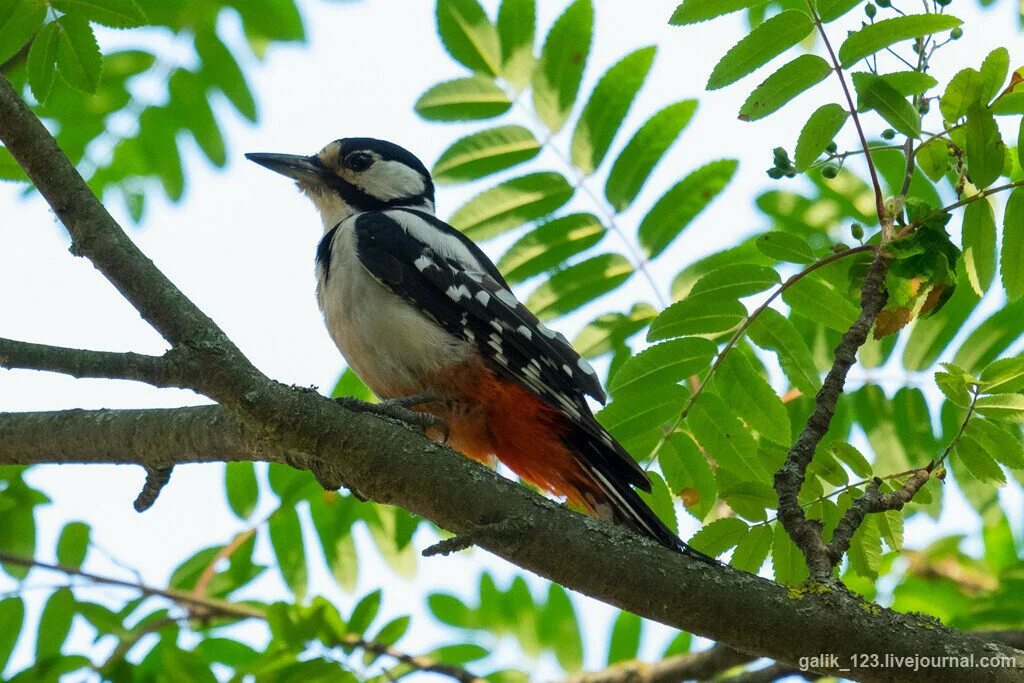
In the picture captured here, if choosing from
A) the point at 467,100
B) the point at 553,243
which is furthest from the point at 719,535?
the point at 467,100

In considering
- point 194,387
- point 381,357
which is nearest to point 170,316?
point 194,387

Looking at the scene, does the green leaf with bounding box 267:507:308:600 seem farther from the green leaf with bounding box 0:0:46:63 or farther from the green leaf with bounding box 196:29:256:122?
the green leaf with bounding box 196:29:256:122

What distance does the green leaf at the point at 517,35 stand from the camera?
4.55 meters

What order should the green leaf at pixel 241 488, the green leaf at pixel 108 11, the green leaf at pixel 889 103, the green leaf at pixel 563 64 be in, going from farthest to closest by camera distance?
the green leaf at pixel 241 488 < the green leaf at pixel 563 64 < the green leaf at pixel 108 11 < the green leaf at pixel 889 103

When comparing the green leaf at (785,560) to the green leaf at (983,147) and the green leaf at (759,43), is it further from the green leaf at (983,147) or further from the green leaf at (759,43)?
the green leaf at (759,43)

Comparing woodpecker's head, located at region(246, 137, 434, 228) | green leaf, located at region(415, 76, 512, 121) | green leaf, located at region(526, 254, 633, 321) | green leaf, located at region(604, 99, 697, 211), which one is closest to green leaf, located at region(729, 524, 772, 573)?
green leaf, located at region(526, 254, 633, 321)

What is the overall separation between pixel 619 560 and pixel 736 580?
28cm

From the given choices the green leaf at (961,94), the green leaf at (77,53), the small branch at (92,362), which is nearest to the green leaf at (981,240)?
the green leaf at (961,94)

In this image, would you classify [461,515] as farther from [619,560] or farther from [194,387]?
[194,387]

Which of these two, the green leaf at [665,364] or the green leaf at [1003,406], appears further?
the green leaf at [665,364]

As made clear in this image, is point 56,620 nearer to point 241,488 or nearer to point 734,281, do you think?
point 241,488

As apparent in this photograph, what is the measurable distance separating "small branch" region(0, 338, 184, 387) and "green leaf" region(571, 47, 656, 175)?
2091 mm

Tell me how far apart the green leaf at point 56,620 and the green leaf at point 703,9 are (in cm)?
304

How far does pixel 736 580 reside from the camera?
2666 millimetres
